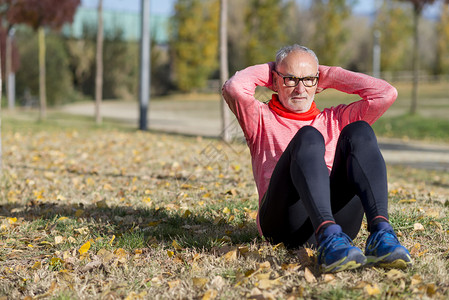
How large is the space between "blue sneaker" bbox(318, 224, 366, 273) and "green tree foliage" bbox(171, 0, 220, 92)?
40023mm

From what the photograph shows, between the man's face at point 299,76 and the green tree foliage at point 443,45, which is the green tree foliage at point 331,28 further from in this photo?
the man's face at point 299,76

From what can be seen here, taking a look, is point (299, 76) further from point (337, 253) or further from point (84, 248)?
point (84, 248)

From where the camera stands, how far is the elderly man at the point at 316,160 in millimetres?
2389

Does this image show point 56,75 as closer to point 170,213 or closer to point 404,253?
point 170,213

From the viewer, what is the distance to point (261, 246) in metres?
2.97

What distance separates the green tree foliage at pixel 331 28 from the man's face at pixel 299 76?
111 feet

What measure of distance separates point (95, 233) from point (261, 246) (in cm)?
127

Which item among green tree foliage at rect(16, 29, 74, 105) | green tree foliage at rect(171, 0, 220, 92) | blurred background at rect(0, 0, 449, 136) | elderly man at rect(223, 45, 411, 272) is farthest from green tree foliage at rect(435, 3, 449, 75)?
elderly man at rect(223, 45, 411, 272)

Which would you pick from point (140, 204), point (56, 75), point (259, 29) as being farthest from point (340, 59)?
point (140, 204)

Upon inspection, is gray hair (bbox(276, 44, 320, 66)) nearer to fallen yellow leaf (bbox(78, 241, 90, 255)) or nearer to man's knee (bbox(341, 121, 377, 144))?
man's knee (bbox(341, 121, 377, 144))

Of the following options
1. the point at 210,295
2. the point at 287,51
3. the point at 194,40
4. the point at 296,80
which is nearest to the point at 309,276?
the point at 210,295

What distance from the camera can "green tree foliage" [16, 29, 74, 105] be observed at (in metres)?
32.8

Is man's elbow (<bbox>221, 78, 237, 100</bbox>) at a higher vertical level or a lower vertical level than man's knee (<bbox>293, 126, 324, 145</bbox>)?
higher

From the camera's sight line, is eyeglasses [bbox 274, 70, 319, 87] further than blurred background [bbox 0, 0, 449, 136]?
No
